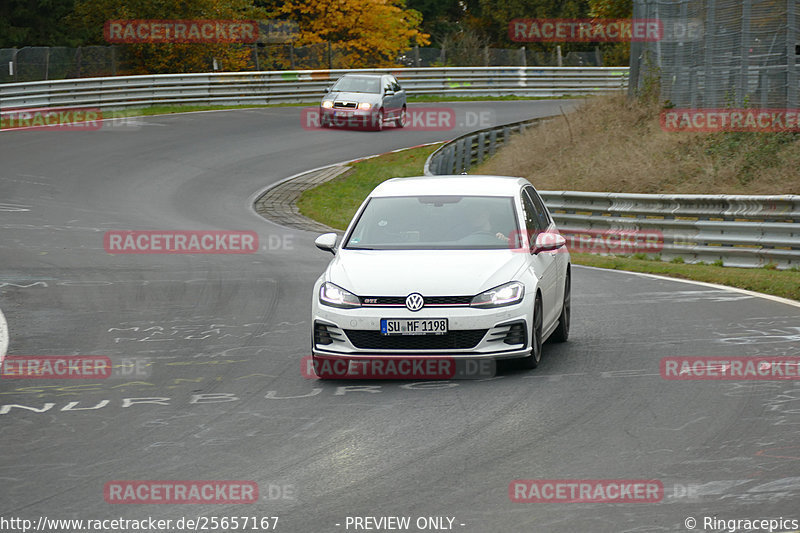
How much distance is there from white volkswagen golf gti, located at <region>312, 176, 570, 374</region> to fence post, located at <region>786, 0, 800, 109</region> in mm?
14158

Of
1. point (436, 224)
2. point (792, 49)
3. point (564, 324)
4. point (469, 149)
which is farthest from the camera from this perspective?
point (469, 149)

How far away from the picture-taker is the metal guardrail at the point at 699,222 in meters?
17.8

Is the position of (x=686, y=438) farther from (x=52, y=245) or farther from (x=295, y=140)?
(x=295, y=140)

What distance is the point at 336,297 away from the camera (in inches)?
380

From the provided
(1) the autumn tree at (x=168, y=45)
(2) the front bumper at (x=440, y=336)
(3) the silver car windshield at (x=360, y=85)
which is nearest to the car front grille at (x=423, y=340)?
(2) the front bumper at (x=440, y=336)

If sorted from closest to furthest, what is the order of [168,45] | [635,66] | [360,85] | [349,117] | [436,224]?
[436,224] → [635,66] → [360,85] → [349,117] → [168,45]

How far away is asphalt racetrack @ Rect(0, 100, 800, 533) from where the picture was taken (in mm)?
6246

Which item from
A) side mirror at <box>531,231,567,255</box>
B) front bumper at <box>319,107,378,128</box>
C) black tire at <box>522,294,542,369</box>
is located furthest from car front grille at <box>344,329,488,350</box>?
front bumper at <box>319,107,378,128</box>

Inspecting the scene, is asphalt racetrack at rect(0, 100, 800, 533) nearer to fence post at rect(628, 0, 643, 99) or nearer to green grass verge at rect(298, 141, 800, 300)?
green grass verge at rect(298, 141, 800, 300)

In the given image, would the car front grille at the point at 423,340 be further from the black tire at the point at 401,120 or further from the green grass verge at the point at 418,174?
the black tire at the point at 401,120

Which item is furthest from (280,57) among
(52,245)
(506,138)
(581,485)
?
(581,485)

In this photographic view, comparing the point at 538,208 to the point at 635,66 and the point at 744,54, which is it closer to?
the point at 744,54

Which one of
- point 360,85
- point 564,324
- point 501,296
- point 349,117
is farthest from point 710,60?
point 501,296

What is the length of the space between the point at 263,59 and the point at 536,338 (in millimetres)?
41197
